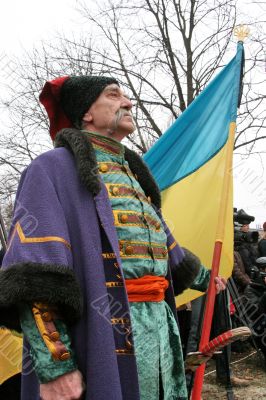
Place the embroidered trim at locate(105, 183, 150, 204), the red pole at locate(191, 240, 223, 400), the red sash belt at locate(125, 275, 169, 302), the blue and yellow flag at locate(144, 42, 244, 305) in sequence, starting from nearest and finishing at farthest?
1. the red sash belt at locate(125, 275, 169, 302)
2. the embroidered trim at locate(105, 183, 150, 204)
3. the red pole at locate(191, 240, 223, 400)
4. the blue and yellow flag at locate(144, 42, 244, 305)

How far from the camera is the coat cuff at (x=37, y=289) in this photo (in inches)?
57.9

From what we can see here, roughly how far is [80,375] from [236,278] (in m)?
4.57

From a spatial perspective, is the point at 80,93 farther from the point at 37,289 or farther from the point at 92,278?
the point at 37,289

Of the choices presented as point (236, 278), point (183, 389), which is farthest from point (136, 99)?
point (183, 389)

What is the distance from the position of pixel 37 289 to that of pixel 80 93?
1.09m

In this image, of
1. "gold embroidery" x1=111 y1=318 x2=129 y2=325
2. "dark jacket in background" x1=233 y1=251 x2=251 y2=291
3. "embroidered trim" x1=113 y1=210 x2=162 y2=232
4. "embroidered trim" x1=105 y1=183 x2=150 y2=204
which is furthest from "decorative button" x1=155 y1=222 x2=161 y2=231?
"dark jacket in background" x1=233 y1=251 x2=251 y2=291

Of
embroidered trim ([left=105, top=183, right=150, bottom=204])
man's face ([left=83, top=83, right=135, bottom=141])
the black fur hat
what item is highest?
the black fur hat

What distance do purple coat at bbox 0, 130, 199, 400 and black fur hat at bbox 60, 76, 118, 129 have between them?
0.41m

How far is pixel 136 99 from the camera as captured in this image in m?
9.30

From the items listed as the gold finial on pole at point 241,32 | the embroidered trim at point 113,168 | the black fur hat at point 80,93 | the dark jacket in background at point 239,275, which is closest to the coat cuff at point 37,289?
the embroidered trim at point 113,168

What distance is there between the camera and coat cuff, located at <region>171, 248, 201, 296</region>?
88.7 inches

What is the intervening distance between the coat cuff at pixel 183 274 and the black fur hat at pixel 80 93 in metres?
0.82

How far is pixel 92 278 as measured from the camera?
5.32ft

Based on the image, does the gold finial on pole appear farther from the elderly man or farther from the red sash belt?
the red sash belt
